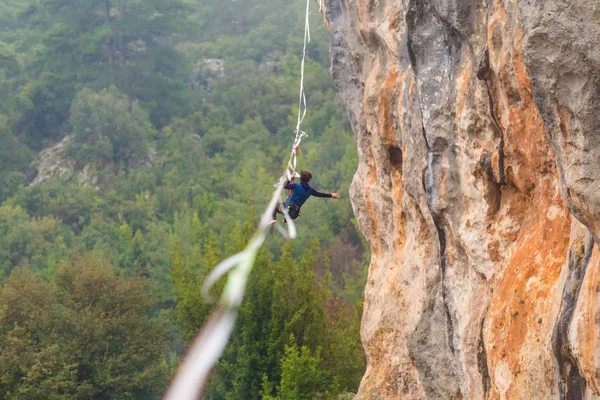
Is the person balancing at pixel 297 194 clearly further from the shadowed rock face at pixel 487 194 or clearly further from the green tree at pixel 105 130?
the green tree at pixel 105 130

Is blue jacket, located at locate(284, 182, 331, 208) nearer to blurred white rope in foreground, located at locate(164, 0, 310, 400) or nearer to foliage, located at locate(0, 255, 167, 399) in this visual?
blurred white rope in foreground, located at locate(164, 0, 310, 400)

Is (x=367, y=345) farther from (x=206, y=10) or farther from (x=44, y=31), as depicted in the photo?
(x=206, y=10)

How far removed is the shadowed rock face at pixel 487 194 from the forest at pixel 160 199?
27.4 ft

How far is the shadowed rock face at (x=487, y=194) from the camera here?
265 inches

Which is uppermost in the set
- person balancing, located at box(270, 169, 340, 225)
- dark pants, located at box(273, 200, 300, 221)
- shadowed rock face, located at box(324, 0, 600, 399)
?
shadowed rock face, located at box(324, 0, 600, 399)

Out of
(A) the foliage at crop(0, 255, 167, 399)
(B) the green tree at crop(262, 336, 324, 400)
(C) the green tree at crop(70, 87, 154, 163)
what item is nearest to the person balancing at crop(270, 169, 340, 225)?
(B) the green tree at crop(262, 336, 324, 400)

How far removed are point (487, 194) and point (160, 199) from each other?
38007mm

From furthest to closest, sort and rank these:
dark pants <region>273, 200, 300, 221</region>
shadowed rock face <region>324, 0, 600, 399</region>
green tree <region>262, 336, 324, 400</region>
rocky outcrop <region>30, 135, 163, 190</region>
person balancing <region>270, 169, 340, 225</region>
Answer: rocky outcrop <region>30, 135, 163, 190</region> < green tree <region>262, 336, 324, 400</region> < dark pants <region>273, 200, 300, 221</region> < person balancing <region>270, 169, 340, 225</region> < shadowed rock face <region>324, 0, 600, 399</region>

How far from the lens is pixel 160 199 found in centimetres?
4641

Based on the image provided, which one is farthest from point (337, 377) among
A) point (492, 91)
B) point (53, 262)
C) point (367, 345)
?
point (53, 262)

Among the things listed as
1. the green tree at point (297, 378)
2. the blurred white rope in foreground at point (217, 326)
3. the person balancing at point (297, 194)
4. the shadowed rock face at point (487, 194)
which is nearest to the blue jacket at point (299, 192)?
the person balancing at point (297, 194)

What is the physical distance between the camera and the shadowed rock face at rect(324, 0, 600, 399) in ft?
22.0

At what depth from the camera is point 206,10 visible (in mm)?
69750

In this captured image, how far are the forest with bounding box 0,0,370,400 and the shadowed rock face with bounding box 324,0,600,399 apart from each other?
27.4ft
